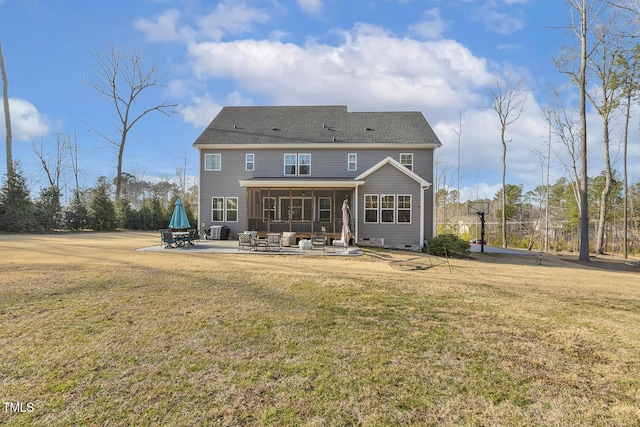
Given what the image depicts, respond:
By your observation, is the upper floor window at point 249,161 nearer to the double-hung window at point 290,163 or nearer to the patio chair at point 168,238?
the double-hung window at point 290,163

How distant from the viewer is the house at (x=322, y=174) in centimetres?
1725

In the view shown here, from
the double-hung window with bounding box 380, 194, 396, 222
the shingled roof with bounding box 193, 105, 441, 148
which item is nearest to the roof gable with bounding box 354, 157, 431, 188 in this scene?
the double-hung window with bounding box 380, 194, 396, 222

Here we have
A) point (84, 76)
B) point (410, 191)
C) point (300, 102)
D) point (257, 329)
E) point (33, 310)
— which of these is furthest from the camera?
point (84, 76)

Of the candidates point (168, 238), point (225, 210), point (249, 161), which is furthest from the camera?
point (249, 161)

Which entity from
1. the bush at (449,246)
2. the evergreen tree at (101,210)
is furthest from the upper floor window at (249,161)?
the evergreen tree at (101,210)

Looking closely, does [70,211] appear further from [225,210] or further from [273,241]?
[273,241]

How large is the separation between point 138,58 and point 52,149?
46.4 feet

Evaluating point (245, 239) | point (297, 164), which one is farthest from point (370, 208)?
point (245, 239)

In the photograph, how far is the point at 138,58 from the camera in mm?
32281

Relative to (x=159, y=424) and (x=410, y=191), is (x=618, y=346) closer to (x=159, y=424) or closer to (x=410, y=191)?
(x=159, y=424)

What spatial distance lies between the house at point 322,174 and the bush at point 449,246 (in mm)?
1501

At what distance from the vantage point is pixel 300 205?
20781 mm

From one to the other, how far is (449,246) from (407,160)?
6.34 m

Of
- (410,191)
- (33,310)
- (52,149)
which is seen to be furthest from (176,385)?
(52,149)
